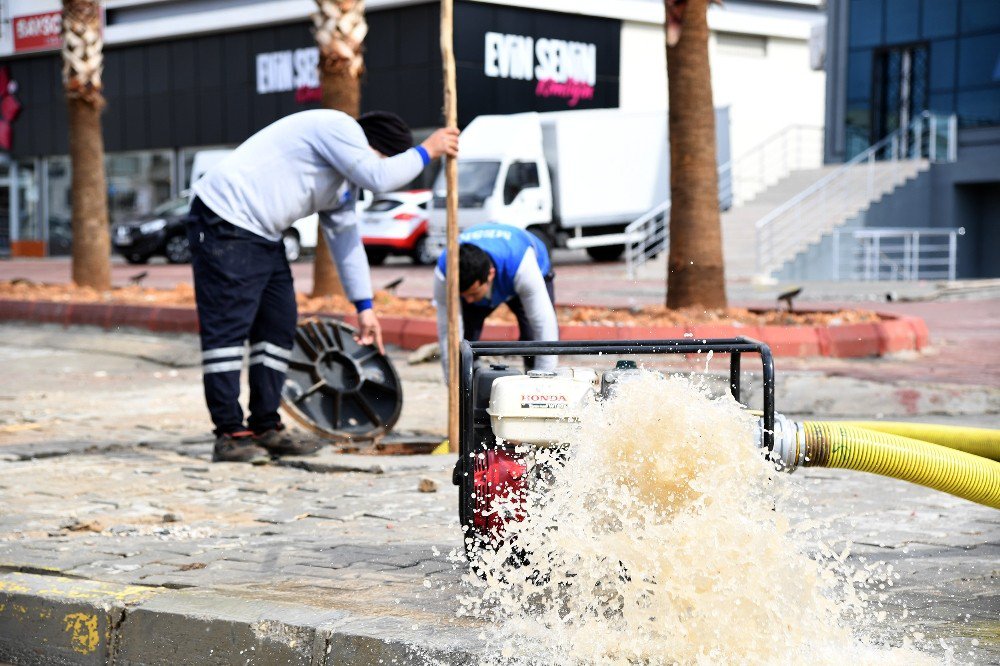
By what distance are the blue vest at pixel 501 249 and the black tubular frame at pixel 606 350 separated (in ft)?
7.63

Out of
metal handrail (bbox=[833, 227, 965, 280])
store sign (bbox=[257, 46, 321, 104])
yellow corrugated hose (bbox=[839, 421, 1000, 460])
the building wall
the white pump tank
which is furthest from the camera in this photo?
the building wall

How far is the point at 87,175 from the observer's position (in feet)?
50.8

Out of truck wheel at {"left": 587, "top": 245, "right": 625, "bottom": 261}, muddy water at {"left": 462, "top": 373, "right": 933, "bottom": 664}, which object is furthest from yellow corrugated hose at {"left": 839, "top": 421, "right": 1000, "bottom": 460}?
truck wheel at {"left": 587, "top": 245, "right": 625, "bottom": 261}

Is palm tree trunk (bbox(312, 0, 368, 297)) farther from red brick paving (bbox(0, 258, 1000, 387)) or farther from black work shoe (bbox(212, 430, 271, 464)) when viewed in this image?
black work shoe (bbox(212, 430, 271, 464))

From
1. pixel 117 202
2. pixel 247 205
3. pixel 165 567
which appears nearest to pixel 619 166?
pixel 117 202

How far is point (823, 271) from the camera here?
74.6ft

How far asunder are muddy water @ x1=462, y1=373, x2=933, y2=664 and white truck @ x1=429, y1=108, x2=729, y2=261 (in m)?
21.6

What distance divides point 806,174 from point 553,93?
7.66 m

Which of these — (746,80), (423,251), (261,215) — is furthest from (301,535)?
(746,80)

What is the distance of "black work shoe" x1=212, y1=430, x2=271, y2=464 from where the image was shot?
606cm

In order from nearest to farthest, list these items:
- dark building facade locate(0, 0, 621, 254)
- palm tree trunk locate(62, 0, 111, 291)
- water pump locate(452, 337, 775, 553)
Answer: water pump locate(452, 337, 775, 553) < palm tree trunk locate(62, 0, 111, 291) < dark building facade locate(0, 0, 621, 254)

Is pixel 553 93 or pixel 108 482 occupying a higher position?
pixel 553 93

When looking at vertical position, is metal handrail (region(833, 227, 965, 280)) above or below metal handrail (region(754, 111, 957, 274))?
below

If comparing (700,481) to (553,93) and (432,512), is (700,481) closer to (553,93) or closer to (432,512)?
(432,512)
